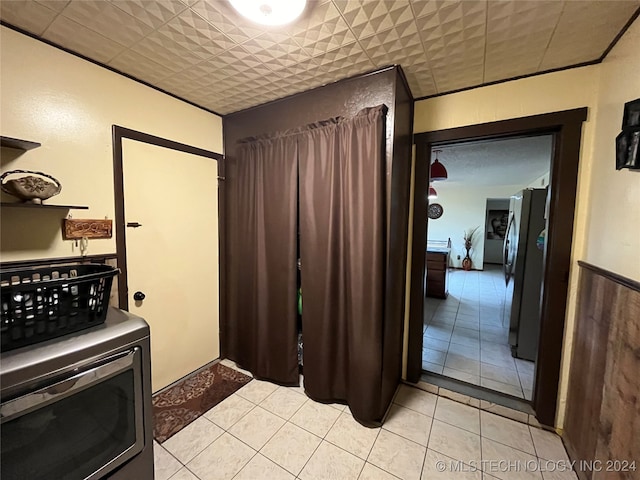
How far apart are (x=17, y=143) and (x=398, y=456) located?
261cm

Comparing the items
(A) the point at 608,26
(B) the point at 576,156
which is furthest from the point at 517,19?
(B) the point at 576,156

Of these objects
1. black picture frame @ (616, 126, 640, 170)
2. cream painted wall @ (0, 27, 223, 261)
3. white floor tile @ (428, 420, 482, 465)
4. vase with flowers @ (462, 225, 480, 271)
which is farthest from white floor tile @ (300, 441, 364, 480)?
vase with flowers @ (462, 225, 480, 271)

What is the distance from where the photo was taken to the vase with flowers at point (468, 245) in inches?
285

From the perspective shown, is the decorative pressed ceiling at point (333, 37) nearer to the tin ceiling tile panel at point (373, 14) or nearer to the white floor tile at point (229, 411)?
the tin ceiling tile panel at point (373, 14)

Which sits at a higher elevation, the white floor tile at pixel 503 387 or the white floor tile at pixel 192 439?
the white floor tile at pixel 503 387

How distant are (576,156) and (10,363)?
2896 millimetres

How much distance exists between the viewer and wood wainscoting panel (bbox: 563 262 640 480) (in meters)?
1.03

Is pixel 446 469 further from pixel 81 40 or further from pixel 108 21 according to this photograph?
pixel 81 40

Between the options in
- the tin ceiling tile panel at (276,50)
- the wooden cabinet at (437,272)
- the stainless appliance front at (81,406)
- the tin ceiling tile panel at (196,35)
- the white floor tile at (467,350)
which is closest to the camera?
the stainless appliance front at (81,406)

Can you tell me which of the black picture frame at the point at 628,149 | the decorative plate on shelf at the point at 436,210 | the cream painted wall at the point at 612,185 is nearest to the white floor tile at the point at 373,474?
the cream painted wall at the point at 612,185

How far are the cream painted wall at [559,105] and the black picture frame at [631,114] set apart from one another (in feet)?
1.39

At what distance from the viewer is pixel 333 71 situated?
1.69 metres

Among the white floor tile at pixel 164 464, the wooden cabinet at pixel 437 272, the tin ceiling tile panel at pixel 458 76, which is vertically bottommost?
the white floor tile at pixel 164 464

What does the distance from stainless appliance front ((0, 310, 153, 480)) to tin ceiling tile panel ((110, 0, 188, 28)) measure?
1.47m
